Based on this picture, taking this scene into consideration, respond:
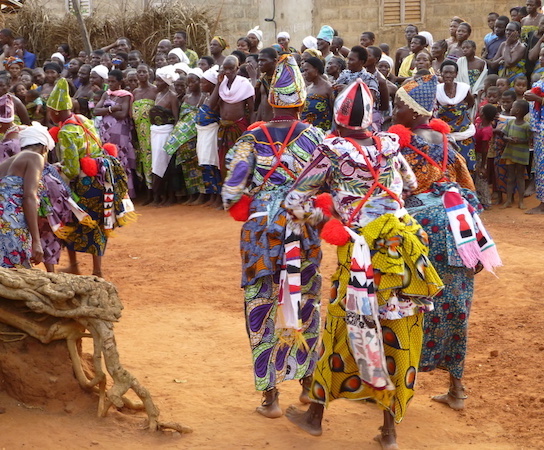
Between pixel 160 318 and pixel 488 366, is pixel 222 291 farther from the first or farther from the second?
pixel 488 366

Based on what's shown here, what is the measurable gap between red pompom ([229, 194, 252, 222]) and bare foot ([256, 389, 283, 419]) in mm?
1106

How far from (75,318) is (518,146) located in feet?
27.7

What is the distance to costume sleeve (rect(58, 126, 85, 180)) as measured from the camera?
804cm

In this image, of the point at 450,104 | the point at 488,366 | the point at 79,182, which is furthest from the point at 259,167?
the point at 450,104

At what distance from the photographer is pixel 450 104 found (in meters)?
11.1

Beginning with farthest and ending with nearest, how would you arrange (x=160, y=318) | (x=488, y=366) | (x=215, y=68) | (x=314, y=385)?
(x=215, y=68) < (x=160, y=318) < (x=488, y=366) < (x=314, y=385)

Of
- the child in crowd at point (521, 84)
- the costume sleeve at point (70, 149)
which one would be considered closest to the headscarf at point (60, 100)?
the costume sleeve at point (70, 149)

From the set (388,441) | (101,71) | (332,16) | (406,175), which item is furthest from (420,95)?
(332,16)

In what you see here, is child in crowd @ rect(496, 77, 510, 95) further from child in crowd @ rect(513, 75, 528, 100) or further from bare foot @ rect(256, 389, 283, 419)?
bare foot @ rect(256, 389, 283, 419)

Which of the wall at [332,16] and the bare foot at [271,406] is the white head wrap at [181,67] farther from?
the bare foot at [271,406]

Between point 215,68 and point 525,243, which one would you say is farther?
point 215,68

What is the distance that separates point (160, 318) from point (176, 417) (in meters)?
2.60

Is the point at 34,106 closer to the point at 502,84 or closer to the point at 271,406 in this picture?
the point at 502,84

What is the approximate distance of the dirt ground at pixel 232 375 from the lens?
15.8 feet
